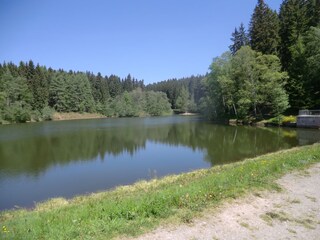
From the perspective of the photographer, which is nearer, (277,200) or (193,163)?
(277,200)

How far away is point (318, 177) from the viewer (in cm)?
1027

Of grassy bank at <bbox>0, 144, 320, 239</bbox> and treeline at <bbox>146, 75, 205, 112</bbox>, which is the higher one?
treeline at <bbox>146, 75, 205, 112</bbox>

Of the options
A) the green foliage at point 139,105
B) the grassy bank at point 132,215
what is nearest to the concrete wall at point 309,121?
the grassy bank at point 132,215

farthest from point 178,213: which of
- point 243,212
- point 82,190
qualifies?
point 82,190

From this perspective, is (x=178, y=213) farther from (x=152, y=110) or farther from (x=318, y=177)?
(x=152, y=110)

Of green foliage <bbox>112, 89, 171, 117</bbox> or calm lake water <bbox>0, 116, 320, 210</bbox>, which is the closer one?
calm lake water <bbox>0, 116, 320, 210</bbox>

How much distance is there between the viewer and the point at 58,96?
9844cm

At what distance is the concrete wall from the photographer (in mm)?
37650

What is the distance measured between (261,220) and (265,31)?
56.2 metres

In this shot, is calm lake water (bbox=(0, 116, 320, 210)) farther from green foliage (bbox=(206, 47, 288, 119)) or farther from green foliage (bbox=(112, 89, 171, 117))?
green foliage (bbox=(112, 89, 171, 117))

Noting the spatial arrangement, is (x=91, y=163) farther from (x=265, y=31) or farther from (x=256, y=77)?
(x=265, y=31)

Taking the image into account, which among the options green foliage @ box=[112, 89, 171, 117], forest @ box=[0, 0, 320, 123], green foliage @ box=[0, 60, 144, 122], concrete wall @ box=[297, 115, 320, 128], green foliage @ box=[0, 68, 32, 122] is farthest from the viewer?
green foliage @ box=[112, 89, 171, 117]

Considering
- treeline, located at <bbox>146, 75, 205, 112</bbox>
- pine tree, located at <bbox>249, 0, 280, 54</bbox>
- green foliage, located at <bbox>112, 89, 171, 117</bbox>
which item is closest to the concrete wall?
pine tree, located at <bbox>249, 0, 280, 54</bbox>

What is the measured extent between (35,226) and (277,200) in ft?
21.7
